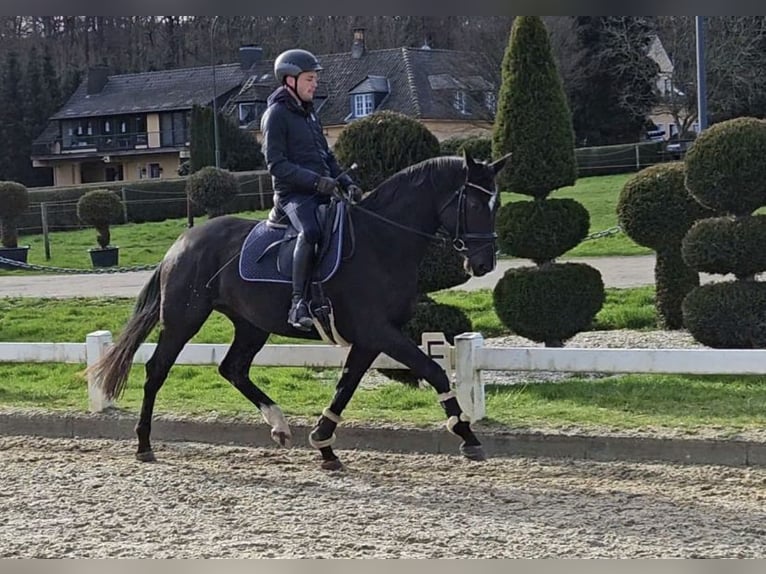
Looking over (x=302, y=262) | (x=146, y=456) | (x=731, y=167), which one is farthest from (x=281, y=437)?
(x=731, y=167)

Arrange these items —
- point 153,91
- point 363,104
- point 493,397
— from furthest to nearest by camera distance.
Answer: point 153,91 → point 363,104 → point 493,397

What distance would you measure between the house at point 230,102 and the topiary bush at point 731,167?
32530 mm

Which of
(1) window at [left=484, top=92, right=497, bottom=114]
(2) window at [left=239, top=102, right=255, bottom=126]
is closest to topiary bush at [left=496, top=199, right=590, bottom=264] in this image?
(1) window at [left=484, top=92, right=497, bottom=114]

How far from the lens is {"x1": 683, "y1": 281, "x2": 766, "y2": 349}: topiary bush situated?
9.94 meters

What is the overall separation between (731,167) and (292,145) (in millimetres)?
4732

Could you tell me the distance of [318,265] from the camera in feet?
24.3

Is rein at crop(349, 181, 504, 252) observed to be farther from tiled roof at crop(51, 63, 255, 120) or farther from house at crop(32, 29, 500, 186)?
tiled roof at crop(51, 63, 255, 120)

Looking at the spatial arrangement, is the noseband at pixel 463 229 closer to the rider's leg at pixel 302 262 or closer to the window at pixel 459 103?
the rider's leg at pixel 302 262

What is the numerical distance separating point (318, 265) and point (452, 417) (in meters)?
1.41

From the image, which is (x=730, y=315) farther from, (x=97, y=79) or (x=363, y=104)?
(x=97, y=79)

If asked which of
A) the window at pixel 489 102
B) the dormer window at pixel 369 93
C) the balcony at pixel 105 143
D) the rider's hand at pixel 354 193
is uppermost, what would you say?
the dormer window at pixel 369 93

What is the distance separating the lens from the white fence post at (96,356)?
923 centimetres

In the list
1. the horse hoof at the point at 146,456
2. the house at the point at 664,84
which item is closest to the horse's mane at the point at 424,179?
the horse hoof at the point at 146,456

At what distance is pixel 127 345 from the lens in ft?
27.5
